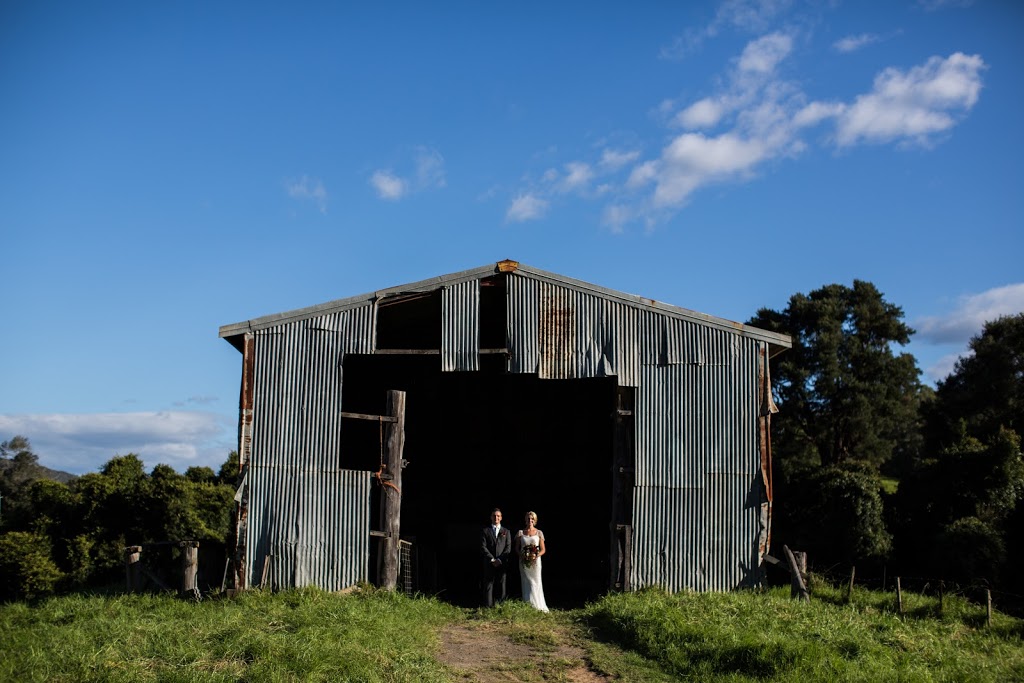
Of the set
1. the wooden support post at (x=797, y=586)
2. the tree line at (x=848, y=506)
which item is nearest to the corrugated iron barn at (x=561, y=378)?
the wooden support post at (x=797, y=586)

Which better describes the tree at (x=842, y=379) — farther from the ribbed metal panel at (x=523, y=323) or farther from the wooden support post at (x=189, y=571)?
the wooden support post at (x=189, y=571)

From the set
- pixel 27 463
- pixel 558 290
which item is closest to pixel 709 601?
pixel 558 290


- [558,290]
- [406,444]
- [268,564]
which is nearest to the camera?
[268,564]

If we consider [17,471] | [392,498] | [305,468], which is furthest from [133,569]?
[17,471]

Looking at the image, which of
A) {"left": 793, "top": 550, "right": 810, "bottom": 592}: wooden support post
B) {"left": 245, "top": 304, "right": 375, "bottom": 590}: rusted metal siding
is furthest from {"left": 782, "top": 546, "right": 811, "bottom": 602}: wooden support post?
{"left": 245, "top": 304, "right": 375, "bottom": 590}: rusted metal siding

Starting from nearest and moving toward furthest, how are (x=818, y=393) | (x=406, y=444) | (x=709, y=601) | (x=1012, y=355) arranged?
(x=709, y=601) < (x=406, y=444) < (x=1012, y=355) < (x=818, y=393)

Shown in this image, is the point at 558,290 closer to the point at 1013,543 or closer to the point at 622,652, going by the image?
the point at 622,652

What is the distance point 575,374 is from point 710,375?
2.36 metres

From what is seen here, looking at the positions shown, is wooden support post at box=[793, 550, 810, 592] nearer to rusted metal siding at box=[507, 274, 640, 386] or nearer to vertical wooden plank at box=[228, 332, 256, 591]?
rusted metal siding at box=[507, 274, 640, 386]

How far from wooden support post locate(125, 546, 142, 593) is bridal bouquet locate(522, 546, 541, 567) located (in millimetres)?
7215

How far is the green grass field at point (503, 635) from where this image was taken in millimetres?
10312

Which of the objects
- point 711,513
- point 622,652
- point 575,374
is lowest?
point 622,652

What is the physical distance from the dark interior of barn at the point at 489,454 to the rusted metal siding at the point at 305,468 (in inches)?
219

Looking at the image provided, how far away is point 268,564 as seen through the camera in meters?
15.0
